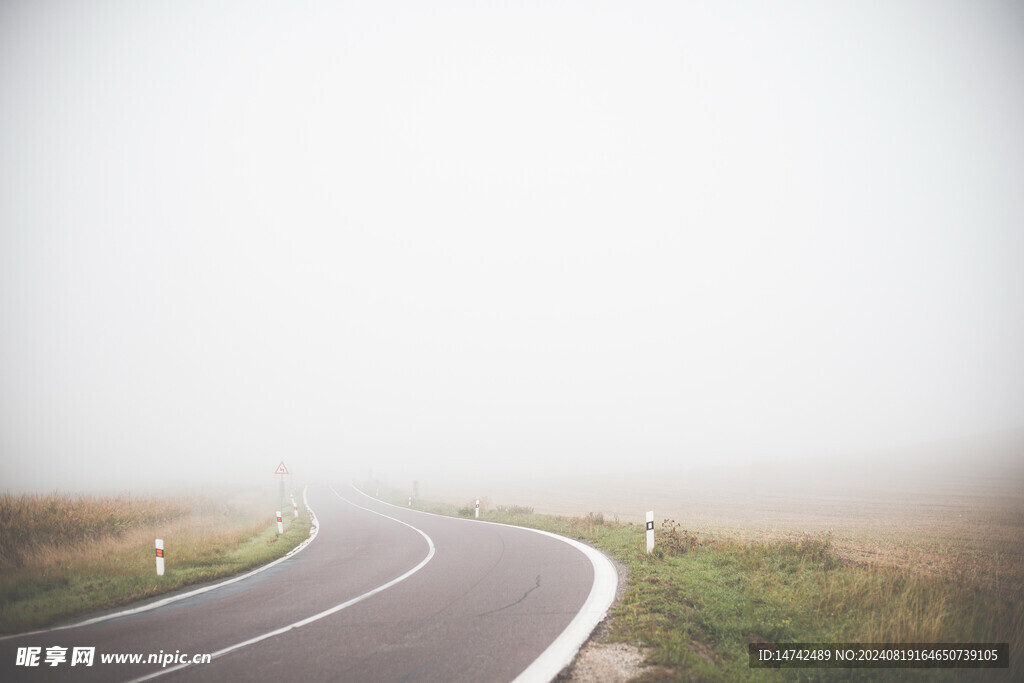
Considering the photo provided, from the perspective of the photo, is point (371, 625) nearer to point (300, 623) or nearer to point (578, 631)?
point (300, 623)

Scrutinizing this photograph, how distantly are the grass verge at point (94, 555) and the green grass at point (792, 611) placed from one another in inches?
350

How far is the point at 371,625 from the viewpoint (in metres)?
6.07

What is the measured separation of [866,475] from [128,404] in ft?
609

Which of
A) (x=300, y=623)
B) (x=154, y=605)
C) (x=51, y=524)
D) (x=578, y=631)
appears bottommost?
(x=51, y=524)

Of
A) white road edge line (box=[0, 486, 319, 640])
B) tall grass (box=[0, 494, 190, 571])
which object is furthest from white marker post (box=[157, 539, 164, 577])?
tall grass (box=[0, 494, 190, 571])

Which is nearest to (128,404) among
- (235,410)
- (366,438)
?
(235,410)

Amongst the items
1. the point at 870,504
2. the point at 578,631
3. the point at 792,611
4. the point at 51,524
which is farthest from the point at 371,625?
the point at 870,504

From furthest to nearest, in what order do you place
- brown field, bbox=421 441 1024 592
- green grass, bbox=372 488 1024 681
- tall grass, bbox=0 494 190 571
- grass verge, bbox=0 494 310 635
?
1. brown field, bbox=421 441 1024 592
2. tall grass, bbox=0 494 190 571
3. grass verge, bbox=0 494 310 635
4. green grass, bbox=372 488 1024 681

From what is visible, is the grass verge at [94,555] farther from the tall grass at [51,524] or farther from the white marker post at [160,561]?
the white marker post at [160,561]

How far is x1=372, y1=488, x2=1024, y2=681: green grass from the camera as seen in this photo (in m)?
4.57

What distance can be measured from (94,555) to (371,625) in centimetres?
1012

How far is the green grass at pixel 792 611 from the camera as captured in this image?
457 centimetres

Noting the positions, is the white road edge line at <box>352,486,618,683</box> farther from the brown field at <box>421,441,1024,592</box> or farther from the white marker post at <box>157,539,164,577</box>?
the white marker post at <box>157,539,164,577</box>

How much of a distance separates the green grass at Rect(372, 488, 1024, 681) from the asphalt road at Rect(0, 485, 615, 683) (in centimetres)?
91
